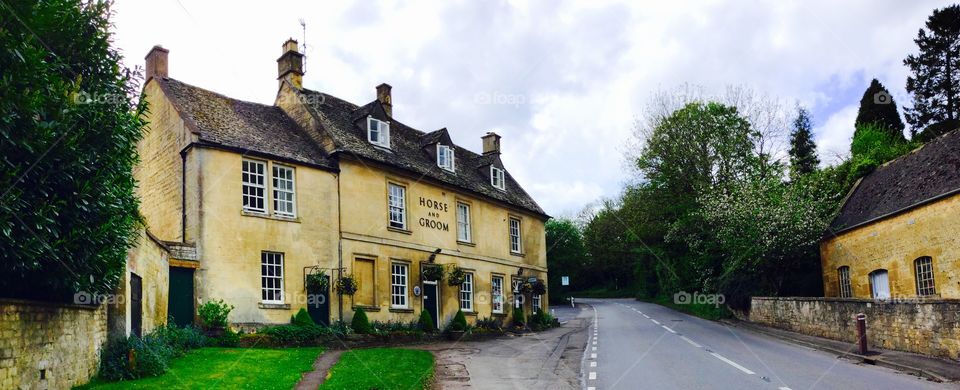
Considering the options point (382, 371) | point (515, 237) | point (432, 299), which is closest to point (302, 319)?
point (432, 299)

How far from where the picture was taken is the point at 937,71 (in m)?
46.5

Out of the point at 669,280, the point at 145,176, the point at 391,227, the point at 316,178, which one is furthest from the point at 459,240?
the point at 669,280

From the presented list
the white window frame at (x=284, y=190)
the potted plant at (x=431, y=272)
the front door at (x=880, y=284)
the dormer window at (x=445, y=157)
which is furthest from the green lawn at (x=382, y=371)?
the front door at (x=880, y=284)

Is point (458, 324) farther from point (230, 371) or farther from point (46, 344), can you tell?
point (46, 344)

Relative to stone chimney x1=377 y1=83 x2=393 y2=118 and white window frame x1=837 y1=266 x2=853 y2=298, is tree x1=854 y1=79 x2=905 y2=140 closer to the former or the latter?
white window frame x1=837 y1=266 x2=853 y2=298

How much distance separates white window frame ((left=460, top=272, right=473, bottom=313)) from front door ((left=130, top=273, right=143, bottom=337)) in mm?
16033

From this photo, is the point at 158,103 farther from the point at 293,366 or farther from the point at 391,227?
the point at 293,366

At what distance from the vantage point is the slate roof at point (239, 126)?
21.3 m

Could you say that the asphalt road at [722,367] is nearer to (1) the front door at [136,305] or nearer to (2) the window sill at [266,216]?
(1) the front door at [136,305]

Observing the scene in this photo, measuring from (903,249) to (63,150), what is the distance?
26551mm

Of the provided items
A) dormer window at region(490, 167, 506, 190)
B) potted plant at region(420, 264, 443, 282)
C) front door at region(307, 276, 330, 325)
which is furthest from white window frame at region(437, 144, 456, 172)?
front door at region(307, 276, 330, 325)

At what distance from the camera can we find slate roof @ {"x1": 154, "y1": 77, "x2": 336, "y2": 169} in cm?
2127

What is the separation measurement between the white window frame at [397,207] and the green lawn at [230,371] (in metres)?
8.90

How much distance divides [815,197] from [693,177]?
306 inches
